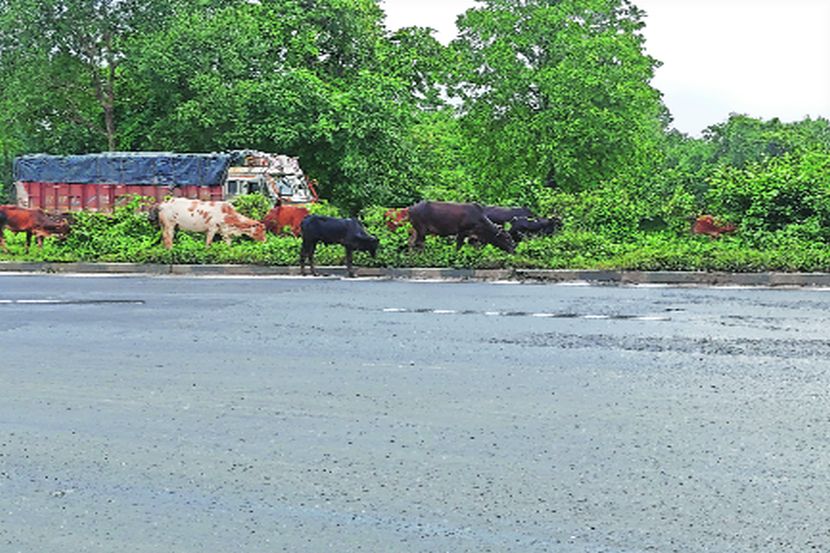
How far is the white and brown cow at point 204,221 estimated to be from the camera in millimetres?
26844

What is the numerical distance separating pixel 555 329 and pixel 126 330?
5.13 m

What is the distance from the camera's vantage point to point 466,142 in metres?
58.6

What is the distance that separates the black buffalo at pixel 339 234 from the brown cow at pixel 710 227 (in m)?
8.36

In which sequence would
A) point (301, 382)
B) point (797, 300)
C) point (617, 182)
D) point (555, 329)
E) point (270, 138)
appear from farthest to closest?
point (270, 138)
point (617, 182)
point (797, 300)
point (555, 329)
point (301, 382)

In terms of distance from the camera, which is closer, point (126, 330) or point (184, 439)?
point (184, 439)

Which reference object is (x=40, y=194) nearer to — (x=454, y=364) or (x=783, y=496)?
(x=454, y=364)

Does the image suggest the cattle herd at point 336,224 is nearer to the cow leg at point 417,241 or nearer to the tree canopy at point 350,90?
the cow leg at point 417,241

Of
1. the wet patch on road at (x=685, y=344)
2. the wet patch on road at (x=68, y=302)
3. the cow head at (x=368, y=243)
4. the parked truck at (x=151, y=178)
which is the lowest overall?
the wet patch on road at (x=68, y=302)

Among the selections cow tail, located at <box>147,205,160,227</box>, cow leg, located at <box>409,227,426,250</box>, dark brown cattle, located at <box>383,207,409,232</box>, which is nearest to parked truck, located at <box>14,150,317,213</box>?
cow tail, located at <box>147,205,160,227</box>

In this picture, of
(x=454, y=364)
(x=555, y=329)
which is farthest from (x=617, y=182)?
(x=454, y=364)

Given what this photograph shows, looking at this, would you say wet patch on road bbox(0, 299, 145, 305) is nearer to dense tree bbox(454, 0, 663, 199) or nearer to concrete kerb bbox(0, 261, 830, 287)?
concrete kerb bbox(0, 261, 830, 287)

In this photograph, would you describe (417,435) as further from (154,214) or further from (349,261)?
(154,214)

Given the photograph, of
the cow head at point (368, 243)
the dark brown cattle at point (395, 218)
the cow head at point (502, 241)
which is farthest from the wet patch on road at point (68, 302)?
the dark brown cattle at point (395, 218)

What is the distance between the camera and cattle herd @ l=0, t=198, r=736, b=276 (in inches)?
888
